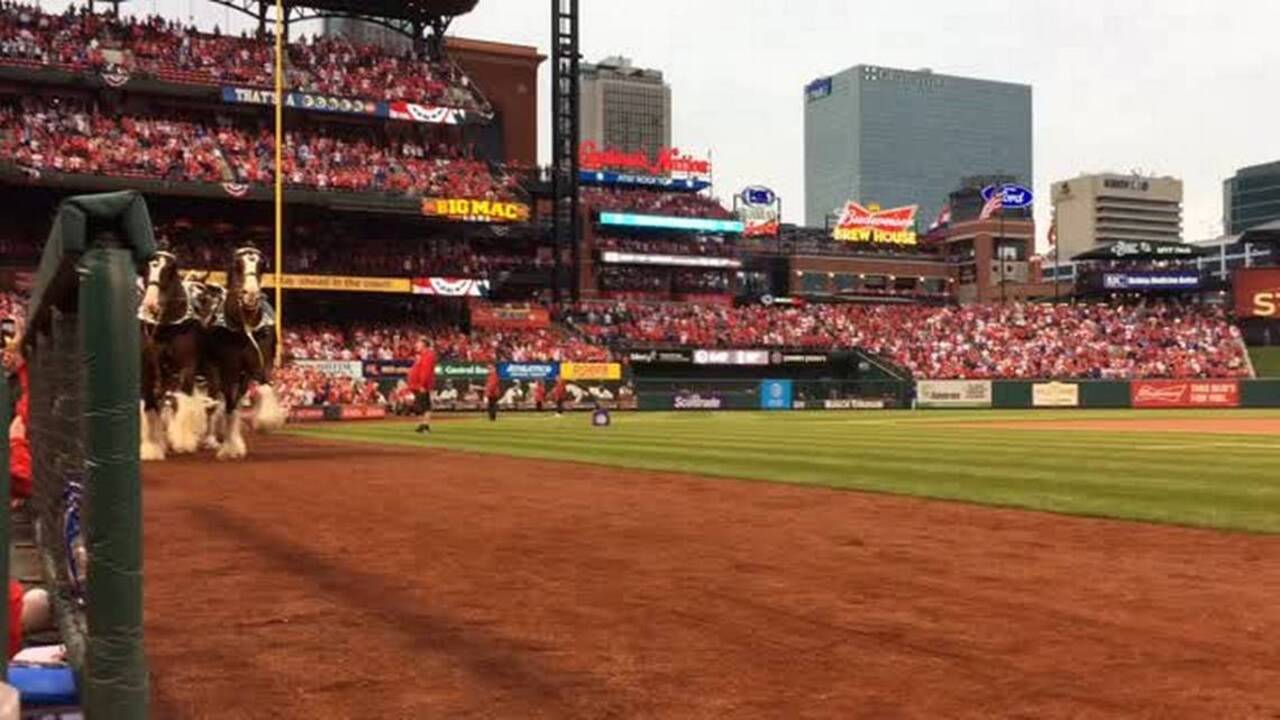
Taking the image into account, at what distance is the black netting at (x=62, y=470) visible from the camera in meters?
3.62

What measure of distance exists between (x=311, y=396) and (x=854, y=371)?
30.7 metres

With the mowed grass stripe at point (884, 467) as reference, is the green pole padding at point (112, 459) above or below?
above

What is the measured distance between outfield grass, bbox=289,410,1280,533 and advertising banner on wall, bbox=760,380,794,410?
22138 millimetres

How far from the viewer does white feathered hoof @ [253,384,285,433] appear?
19.8 meters

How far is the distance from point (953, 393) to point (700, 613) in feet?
170

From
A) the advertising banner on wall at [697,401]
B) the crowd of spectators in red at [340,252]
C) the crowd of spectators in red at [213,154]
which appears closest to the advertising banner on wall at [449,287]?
the crowd of spectators in red at [340,252]

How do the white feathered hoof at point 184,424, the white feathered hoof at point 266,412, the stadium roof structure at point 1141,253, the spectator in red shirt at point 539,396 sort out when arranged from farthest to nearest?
the stadium roof structure at point 1141,253 < the spectator in red shirt at point 539,396 < the white feathered hoof at point 266,412 < the white feathered hoof at point 184,424

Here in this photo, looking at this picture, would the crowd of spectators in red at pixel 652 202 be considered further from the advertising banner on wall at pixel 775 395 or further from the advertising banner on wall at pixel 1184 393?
the advertising banner on wall at pixel 1184 393

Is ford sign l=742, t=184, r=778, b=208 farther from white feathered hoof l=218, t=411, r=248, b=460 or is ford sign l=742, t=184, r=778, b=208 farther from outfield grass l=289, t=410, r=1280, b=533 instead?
white feathered hoof l=218, t=411, r=248, b=460

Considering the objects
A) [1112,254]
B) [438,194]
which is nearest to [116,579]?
[438,194]

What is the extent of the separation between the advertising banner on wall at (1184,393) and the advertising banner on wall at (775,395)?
1598 cm

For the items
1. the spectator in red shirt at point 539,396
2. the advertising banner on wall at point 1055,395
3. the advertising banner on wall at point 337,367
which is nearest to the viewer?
the advertising banner on wall at point 337,367

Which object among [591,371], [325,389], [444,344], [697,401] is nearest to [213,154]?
[444,344]

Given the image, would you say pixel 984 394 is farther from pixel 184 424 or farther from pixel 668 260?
pixel 184 424
